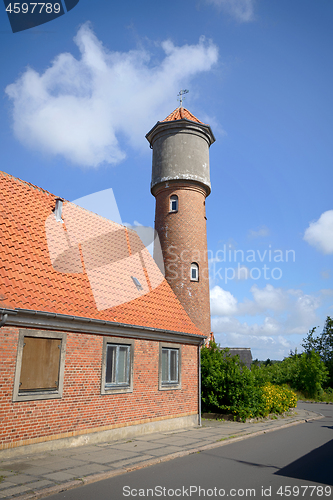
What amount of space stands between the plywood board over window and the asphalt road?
2963 millimetres

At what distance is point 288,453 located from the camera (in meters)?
9.47

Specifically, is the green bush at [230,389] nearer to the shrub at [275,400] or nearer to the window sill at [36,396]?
the shrub at [275,400]

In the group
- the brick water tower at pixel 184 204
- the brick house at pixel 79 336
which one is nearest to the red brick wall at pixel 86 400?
the brick house at pixel 79 336

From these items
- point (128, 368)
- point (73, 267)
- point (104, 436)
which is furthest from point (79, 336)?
point (104, 436)

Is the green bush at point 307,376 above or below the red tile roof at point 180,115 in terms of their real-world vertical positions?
below

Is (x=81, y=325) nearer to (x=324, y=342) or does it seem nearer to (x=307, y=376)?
(x=307, y=376)

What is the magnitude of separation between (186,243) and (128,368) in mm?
8766

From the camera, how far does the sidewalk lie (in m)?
6.42

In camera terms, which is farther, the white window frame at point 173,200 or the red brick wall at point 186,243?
the white window frame at point 173,200

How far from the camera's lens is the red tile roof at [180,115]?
21.5 meters

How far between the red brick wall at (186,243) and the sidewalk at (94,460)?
6.72 meters

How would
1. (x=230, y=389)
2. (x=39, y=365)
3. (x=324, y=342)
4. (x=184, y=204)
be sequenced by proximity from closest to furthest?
1. (x=39, y=365)
2. (x=230, y=389)
3. (x=184, y=204)
4. (x=324, y=342)

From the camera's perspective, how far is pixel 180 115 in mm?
21797

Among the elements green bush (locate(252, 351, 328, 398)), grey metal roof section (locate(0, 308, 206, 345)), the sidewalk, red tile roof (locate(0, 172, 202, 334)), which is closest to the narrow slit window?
grey metal roof section (locate(0, 308, 206, 345))
